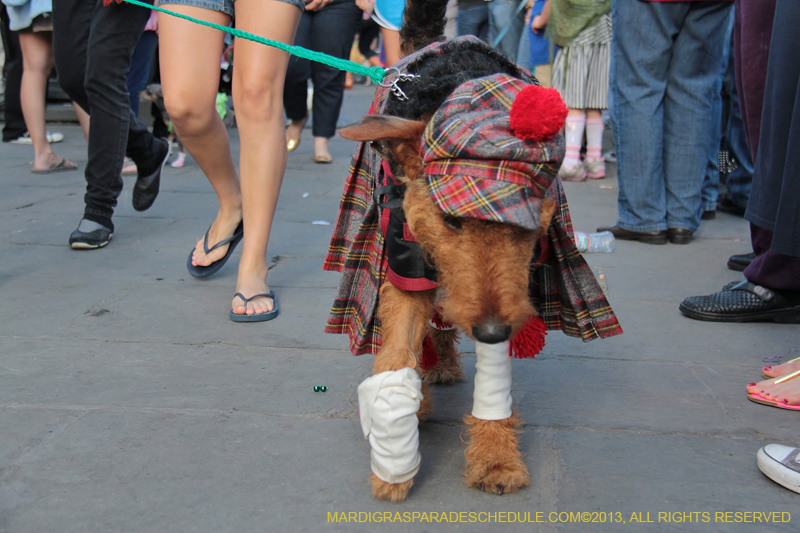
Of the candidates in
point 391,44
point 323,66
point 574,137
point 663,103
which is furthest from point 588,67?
point 323,66

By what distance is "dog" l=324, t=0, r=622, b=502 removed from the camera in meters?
1.65

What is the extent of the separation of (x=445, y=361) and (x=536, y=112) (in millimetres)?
1242

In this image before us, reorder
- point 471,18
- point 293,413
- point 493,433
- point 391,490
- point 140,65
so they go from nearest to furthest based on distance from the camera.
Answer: point 391,490 < point 493,433 < point 293,413 < point 140,65 < point 471,18

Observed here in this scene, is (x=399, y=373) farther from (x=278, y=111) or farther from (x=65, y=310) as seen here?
(x=65, y=310)

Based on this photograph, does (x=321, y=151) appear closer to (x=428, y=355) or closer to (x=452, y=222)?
(x=428, y=355)

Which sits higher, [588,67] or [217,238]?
[588,67]

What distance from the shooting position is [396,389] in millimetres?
1777

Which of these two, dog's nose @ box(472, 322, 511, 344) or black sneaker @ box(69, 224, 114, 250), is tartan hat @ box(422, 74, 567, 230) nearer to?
dog's nose @ box(472, 322, 511, 344)

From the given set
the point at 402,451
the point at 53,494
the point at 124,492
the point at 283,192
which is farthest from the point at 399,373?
the point at 283,192

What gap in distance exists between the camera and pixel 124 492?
187 cm

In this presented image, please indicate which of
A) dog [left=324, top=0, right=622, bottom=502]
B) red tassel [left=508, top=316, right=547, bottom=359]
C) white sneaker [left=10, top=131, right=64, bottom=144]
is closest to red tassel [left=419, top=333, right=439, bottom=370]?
dog [left=324, top=0, right=622, bottom=502]

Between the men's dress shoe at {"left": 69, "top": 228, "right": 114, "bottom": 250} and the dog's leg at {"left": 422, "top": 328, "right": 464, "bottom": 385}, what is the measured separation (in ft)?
8.63

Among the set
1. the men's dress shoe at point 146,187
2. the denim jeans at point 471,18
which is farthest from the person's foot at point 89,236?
the denim jeans at point 471,18

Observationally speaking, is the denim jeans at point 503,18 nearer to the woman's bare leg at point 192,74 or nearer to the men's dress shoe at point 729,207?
the men's dress shoe at point 729,207
